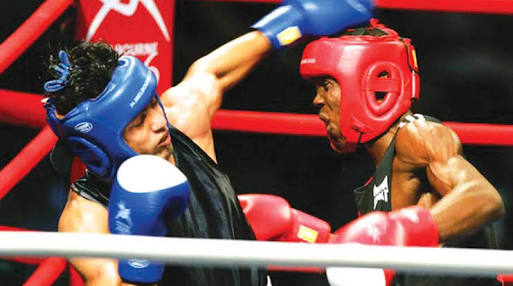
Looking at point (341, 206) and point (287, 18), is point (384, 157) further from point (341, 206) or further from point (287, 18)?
point (341, 206)

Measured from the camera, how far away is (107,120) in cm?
178

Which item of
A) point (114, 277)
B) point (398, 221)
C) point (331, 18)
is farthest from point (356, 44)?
point (114, 277)

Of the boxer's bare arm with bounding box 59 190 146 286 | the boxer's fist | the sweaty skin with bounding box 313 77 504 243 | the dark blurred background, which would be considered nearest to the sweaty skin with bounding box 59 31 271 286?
the boxer's bare arm with bounding box 59 190 146 286

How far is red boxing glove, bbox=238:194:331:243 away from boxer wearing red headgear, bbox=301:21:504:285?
0.12 metres

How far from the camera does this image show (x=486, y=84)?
274cm

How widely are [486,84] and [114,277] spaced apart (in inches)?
56.6

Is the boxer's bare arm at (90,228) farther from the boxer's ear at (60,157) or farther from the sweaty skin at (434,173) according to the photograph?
the sweaty skin at (434,173)

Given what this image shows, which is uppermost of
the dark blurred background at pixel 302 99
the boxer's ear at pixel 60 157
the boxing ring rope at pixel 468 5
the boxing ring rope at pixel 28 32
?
the boxing ring rope at pixel 28 32

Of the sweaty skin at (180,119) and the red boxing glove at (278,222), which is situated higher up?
the sweaty skin at (180,119)

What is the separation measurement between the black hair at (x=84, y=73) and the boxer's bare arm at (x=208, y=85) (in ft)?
0.98

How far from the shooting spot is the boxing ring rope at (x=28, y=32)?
1.98 m

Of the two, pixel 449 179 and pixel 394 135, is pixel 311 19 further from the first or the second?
pixel 449 179

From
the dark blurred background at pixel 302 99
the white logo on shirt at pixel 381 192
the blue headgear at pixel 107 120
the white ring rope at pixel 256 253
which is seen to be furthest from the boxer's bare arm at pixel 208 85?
the white ring rope at pixel 256 253

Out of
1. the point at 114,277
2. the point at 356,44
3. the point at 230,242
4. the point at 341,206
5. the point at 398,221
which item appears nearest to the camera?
the point at 230,242
